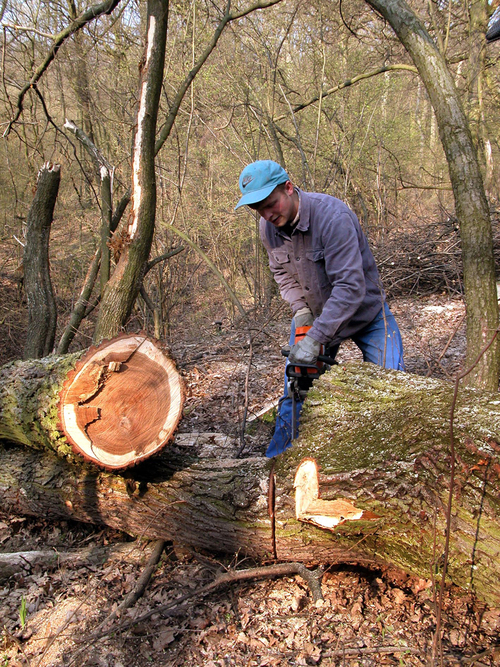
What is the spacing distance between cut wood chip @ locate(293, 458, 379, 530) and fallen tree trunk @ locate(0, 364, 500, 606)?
0.02m

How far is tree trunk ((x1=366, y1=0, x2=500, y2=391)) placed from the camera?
3.39 metres

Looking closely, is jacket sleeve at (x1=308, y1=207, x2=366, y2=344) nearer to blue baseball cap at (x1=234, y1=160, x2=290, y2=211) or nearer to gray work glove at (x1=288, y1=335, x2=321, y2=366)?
gray work glove at (x1=288, y1=335, x2=321, y2=366)

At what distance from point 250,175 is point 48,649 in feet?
8.67

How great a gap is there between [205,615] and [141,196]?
3461mm

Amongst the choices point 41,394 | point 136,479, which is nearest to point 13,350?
point 41,394

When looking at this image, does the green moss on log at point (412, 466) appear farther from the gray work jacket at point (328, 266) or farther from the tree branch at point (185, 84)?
the tree branch at point (185, 84)

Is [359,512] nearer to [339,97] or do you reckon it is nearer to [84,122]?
[339,97]

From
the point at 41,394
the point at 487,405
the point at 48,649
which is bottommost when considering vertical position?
the point at 48,649

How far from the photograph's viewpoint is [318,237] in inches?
112

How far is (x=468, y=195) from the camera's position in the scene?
342 cm

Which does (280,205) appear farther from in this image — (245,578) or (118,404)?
(245,578)

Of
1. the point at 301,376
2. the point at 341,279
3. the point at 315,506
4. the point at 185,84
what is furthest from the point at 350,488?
the point at 185,84

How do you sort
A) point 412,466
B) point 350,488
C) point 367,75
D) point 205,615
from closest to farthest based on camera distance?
point 412,466 < point 350,488 < point 205,615 < point 367,75

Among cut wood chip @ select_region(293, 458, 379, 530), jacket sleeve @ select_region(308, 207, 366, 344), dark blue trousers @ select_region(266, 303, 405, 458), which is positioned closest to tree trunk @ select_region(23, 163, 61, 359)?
dark blue trousers @ select_region(266, 303, 405, 458)
